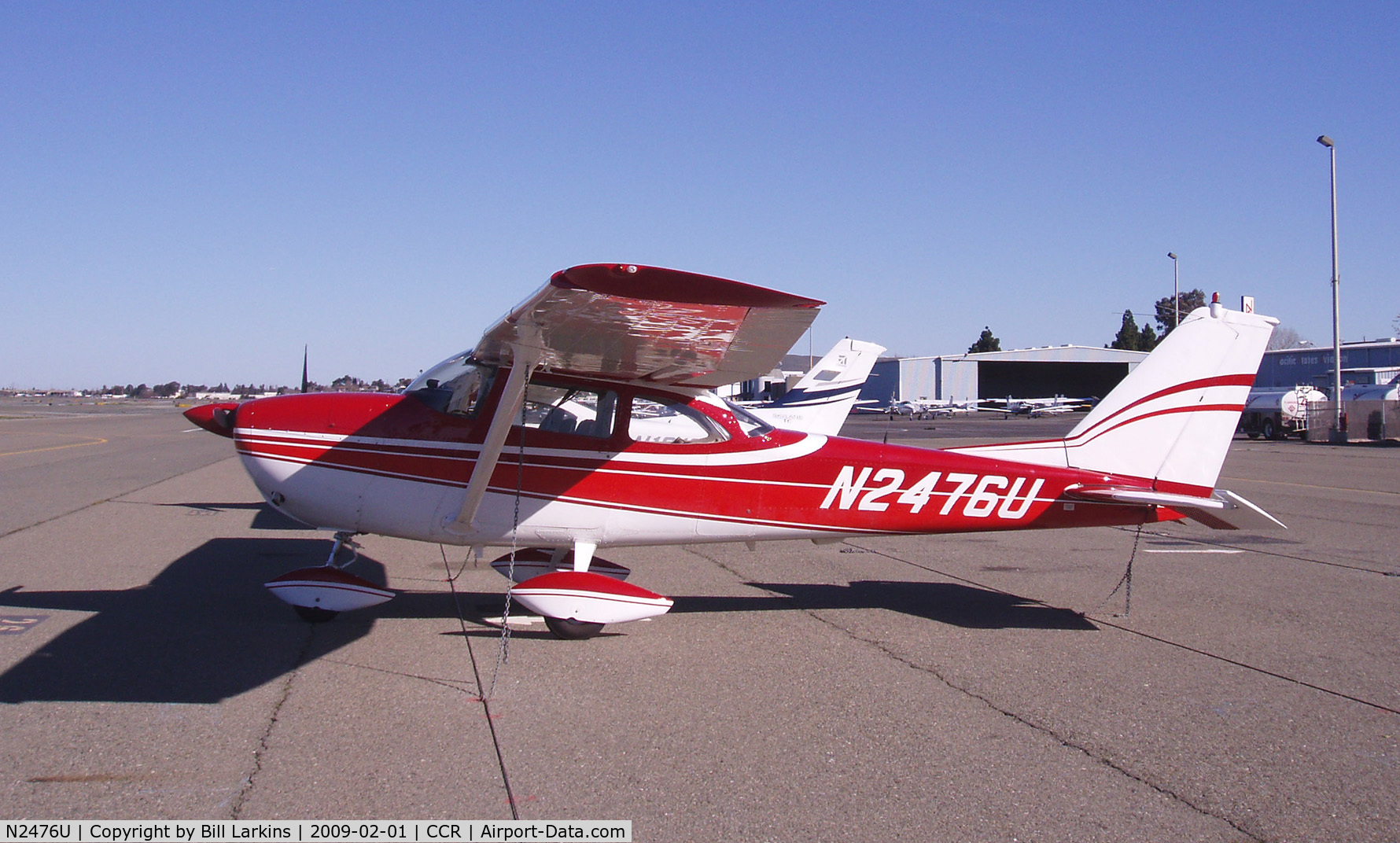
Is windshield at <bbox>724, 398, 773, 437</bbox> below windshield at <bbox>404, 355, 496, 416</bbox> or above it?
below

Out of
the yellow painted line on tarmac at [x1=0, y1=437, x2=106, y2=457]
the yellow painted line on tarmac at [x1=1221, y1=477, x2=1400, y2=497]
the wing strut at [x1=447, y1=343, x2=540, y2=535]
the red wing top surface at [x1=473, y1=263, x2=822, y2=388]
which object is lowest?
the yellow painted line on tarmac at [x1=1221, y1=477, x2=1400, y2=497]

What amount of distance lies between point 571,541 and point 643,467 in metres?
0.72

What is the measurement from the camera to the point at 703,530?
6.63 meters

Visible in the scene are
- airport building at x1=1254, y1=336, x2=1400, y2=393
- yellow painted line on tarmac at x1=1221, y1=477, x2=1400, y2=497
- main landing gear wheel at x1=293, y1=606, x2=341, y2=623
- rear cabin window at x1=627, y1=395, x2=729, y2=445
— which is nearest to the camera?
main landing gear wheel at x1=293, y1=606, x2=341, y2=623

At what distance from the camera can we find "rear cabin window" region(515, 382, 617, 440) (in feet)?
20.8

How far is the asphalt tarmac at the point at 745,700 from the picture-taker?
11.6ft

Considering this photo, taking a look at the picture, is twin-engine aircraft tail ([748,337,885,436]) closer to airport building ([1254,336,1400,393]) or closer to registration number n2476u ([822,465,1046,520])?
registration number n2476u ([822,465,1046,520])

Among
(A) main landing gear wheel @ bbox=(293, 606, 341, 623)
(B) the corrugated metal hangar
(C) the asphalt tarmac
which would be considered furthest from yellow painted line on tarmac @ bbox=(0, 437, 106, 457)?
(B) the corrugated metal hangar

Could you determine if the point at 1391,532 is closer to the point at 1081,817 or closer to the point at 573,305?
the point at 1081,817

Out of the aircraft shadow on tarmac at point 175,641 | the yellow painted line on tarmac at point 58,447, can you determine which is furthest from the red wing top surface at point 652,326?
the yellow painted line on tarmac at point 58,447

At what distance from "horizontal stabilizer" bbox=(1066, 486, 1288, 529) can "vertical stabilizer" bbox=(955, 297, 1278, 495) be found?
27cm

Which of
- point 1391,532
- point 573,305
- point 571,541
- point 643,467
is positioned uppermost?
point 573,305

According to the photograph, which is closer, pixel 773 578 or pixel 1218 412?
pixel 1218 412

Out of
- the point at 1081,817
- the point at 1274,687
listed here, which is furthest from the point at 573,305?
the point at 1274,687
